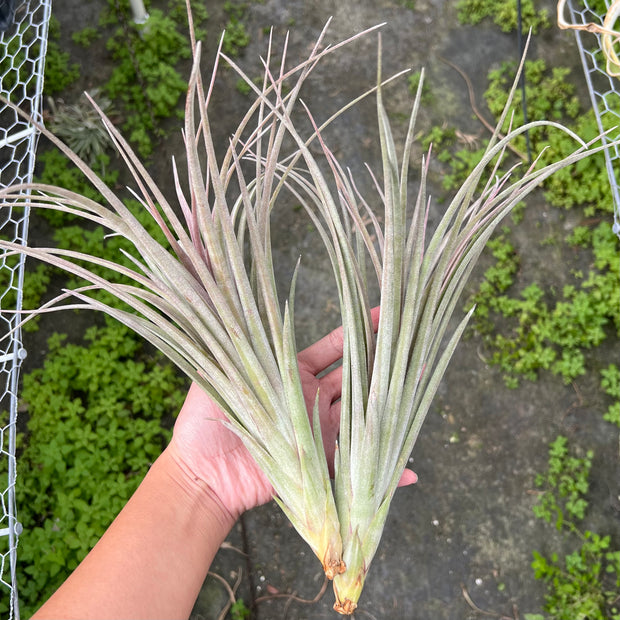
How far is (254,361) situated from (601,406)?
1.70 meters

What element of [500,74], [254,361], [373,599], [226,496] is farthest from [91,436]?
[500,74]

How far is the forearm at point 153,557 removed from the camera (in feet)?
3.89

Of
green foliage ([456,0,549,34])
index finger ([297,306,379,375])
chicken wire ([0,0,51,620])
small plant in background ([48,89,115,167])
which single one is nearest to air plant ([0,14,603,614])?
index finger ([297,306,379,375])

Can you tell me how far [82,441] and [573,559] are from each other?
182cm

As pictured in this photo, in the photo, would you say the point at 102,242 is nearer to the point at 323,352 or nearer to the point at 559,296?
the point at 323,352

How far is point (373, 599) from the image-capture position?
207 cm

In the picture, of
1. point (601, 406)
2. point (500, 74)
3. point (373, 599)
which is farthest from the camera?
point (500, 74)

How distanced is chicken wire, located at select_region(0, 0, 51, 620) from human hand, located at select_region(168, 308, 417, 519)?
0.43 m

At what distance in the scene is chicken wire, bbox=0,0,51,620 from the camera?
58.0 inches

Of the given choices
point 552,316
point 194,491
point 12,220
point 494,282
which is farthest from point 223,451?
point 552,316

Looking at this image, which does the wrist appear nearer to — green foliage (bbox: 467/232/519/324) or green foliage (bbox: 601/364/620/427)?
green foliage (bbox: 467/232/519/324)

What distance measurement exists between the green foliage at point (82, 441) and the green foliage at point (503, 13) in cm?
205

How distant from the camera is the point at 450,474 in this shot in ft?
7.16

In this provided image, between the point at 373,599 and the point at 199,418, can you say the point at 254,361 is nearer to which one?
the point at 199,418
